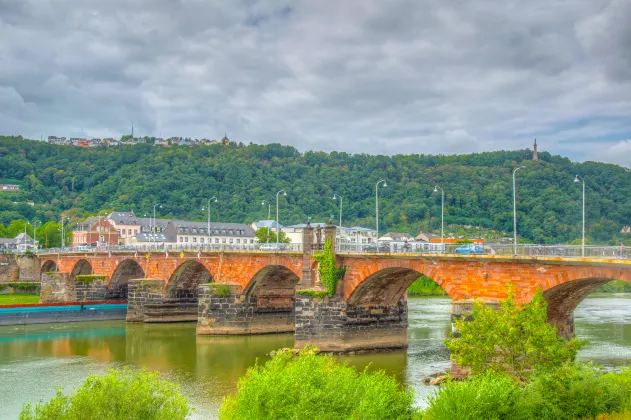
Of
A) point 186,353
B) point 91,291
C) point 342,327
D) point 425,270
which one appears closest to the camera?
point 425,270

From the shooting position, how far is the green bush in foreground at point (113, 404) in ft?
70.6

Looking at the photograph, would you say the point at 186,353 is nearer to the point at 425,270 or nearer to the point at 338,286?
the point at 338,286

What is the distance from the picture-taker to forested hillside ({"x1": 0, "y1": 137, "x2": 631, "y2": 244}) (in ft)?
421

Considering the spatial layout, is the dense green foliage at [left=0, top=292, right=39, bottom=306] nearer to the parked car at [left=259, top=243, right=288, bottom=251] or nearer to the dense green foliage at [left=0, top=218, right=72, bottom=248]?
the parked car at [left=259, top=243, right=288, bottom=251]

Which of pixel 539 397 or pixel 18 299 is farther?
pixel 18 299

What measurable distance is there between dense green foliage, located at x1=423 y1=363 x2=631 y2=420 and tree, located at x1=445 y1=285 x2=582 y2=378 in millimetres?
1333

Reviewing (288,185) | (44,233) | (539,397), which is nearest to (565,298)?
(539,397)

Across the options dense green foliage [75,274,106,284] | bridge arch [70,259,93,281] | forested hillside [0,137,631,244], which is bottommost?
dense green foliage [75,274,106,284]

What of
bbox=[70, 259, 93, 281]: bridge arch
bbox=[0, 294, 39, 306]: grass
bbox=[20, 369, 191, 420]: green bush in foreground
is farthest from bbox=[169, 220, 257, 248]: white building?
bbox=[20, 369, 191, 420]: green bush in foreground

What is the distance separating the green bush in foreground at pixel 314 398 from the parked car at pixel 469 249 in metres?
17.7

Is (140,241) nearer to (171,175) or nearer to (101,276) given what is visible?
(101,276)

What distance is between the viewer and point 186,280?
7394cm

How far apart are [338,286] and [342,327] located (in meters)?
2.87

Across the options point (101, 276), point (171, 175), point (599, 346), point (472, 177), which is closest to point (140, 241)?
point (101, 276)
